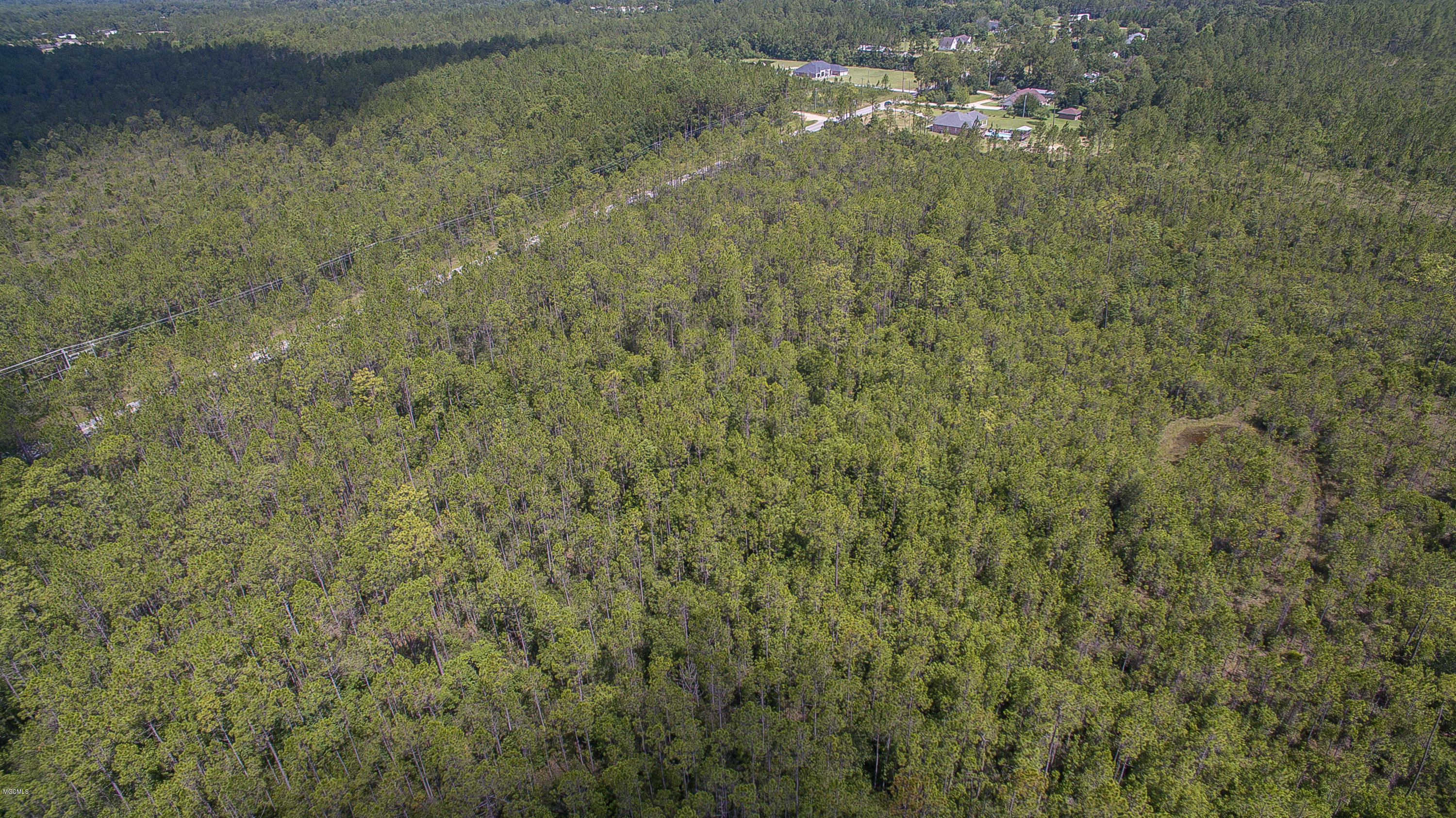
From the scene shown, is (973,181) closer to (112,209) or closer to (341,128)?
(341,128)

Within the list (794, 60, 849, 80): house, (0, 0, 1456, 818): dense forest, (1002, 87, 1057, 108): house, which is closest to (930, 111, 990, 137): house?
(1002, 87, 1057, 108): house

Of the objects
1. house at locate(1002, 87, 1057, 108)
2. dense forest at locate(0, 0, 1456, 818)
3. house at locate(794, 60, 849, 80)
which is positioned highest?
house at locate(794, 60, 849, 80)

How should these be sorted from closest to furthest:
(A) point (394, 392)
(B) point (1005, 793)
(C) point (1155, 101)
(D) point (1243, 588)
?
(B) point (1005, 793) < (D) point (1243, 588) < (A) point (394, 392) < (C) point (1155, 101)

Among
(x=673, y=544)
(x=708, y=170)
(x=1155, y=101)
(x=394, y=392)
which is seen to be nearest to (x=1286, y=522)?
(x=673, y=544)

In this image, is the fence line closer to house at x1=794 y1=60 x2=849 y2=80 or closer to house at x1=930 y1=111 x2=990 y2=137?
house at x1=930 y1=111 x2=990 y2=137

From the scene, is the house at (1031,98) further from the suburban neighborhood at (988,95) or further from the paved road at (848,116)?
the paved road at (848,116)
